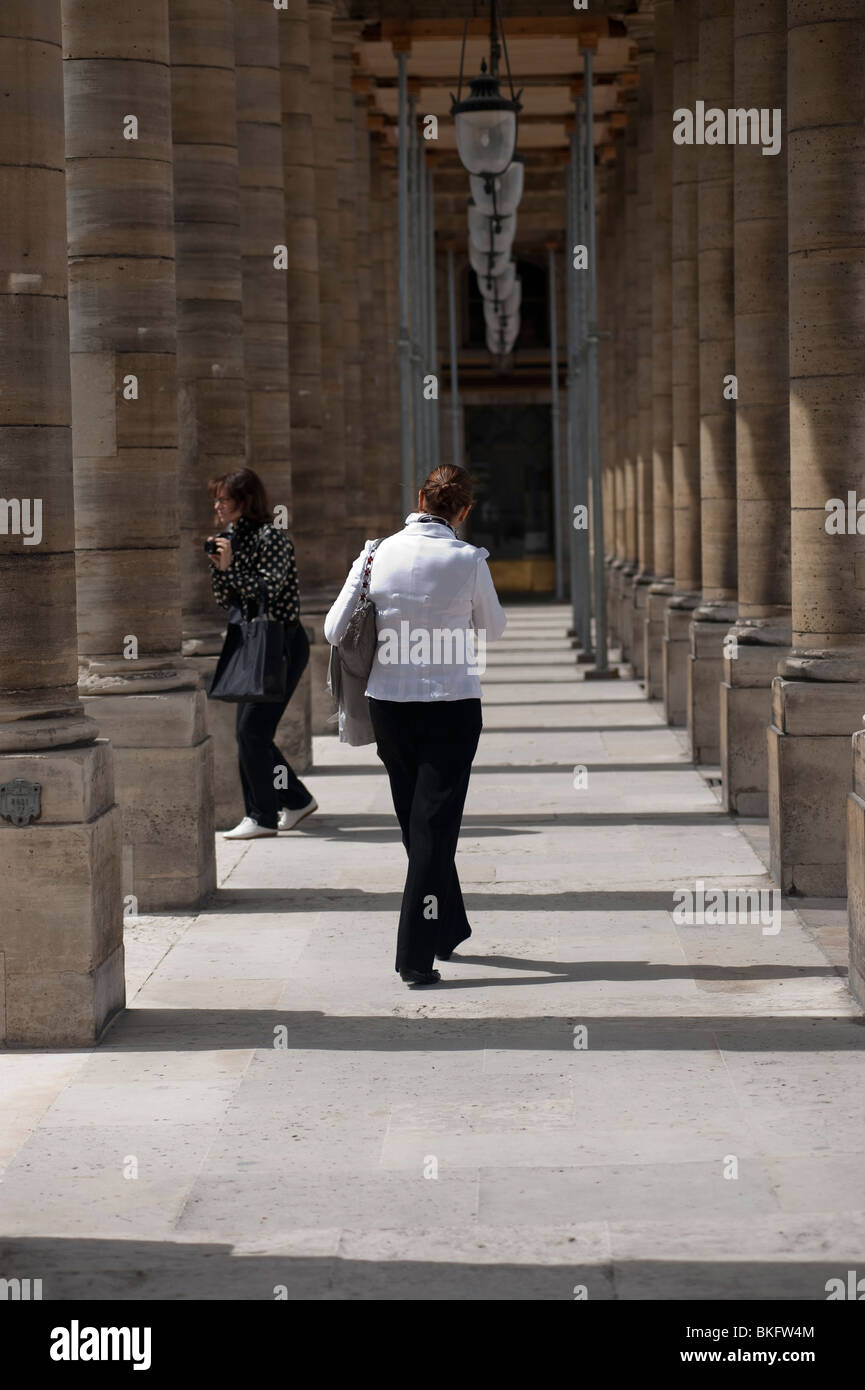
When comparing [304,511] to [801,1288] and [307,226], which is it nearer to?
[307,226]

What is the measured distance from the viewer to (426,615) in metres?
8.29

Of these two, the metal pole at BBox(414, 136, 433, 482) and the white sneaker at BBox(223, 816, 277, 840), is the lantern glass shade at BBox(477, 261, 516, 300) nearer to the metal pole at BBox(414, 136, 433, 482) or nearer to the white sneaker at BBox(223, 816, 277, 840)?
the metal pole at BBox(414, 136, 433, 482)

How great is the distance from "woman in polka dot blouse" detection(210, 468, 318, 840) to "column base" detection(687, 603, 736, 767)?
3856 mm

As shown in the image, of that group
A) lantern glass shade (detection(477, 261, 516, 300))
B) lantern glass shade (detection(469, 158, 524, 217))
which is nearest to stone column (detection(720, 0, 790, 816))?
lantern glass shade (detection(469, 158, 524, 217))

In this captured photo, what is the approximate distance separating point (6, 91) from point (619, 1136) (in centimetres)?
409

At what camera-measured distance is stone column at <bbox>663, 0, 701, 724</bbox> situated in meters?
17.9

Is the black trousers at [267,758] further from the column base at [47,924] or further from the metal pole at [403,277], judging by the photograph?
the metal pole at [403,277]

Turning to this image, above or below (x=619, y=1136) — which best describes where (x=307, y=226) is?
above

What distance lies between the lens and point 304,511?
17688 mm

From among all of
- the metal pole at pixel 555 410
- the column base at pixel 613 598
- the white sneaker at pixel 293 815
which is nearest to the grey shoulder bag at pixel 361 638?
the white sneaker at pixel 293 815

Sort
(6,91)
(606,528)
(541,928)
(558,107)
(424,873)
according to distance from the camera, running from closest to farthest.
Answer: (6,91), (424,873), (541,928), (558,107), (606,528)

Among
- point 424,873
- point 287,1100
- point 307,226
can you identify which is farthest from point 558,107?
point 287,1100

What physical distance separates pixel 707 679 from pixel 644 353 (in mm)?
10433

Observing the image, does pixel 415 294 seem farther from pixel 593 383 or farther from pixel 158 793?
pixel 158 793
